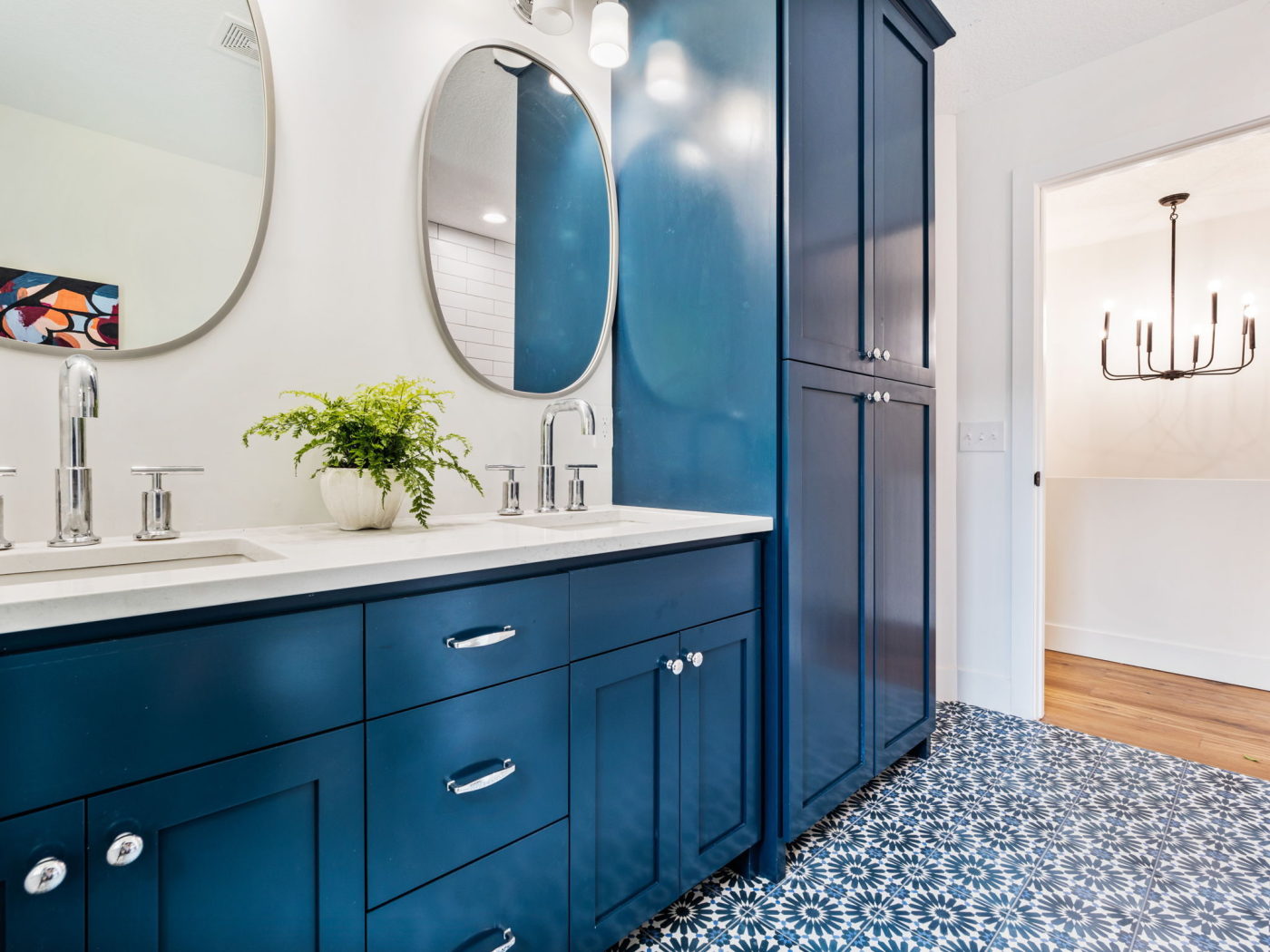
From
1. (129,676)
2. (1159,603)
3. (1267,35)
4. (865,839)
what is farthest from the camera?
(1159,603)

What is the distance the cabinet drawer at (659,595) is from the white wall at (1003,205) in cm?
151

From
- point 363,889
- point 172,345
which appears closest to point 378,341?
point 172,345

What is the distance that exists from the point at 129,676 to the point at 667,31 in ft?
6.04

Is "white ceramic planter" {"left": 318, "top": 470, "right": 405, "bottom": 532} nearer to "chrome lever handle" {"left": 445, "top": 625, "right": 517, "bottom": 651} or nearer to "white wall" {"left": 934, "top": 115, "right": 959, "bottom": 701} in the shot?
"chrome lever handle" {"left": 445, "top": 625, "right": 517, "bottom": 651}

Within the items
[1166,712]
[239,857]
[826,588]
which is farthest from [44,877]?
[1166,712]

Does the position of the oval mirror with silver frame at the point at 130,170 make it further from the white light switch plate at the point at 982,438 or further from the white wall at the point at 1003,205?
the white light switch plate at the point at 982,438

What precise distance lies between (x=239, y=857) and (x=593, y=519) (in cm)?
105

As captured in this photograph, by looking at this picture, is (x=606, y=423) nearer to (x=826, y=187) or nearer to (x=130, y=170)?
(x=826, y=187)

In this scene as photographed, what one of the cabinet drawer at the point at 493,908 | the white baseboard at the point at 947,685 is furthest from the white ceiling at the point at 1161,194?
the cabinet drawer at the point at 493,908

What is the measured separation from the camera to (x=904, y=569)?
187cm

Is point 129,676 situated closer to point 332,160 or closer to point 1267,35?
point 332,160

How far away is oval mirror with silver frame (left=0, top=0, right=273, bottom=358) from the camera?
3.35ft

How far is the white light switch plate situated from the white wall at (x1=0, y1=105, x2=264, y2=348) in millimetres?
2492

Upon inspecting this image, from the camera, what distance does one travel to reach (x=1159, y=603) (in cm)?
298
